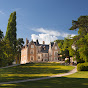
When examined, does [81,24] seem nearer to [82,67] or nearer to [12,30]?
[82,67]

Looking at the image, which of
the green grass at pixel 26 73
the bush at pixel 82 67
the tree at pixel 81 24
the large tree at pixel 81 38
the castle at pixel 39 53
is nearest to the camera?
the green grass at pixel 26 73

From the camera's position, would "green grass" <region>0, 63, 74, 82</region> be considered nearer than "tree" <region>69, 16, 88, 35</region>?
Yes

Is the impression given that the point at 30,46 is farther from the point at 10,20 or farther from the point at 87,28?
the point at 87,28

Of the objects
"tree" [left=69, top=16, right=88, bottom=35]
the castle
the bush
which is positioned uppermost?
"tree" [left=69, top=16, right=88, bottom=35]

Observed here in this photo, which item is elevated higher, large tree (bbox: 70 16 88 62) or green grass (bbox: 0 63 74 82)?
large tree (bbox: 70 16 88 62)

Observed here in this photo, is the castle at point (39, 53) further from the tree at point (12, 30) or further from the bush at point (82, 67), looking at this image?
the bush at point (82, 67)

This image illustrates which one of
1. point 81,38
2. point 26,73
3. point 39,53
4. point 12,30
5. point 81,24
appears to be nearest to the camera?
point 26,73

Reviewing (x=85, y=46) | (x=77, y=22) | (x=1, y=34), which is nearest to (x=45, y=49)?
(x=77, y=22)

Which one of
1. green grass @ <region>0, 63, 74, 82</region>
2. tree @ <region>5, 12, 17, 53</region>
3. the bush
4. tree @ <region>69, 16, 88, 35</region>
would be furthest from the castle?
the bush

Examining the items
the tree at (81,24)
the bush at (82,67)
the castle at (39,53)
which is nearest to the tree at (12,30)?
the castle at (39,53)

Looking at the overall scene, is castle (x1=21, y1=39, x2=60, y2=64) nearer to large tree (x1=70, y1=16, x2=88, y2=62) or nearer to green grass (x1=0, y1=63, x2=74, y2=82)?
large tree (x1=70, y1=16, x2=88, y2=62)

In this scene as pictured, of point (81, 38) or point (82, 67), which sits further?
point (81, 38)

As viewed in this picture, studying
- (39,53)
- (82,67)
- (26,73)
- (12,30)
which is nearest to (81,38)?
(82,67)

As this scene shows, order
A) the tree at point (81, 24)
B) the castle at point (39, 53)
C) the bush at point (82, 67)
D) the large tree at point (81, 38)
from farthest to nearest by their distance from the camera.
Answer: the castle at point (39, 53) → the tree at point (81, 24) → the large tree at point (81, 38) → the bush at point (82, 67)
